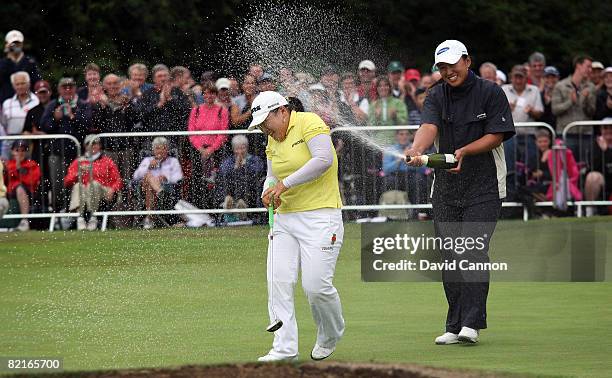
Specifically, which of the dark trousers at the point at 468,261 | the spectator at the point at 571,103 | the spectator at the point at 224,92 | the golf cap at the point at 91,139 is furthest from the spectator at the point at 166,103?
the dark trousers at the point at 468,261

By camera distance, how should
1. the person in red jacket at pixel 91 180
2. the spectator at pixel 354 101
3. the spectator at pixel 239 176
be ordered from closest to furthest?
the spectator at pixel 239 176 < the person in red jacket at pixel 91 180 < the spectator at pixel 354 101

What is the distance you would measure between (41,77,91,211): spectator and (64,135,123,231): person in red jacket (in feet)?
0.61

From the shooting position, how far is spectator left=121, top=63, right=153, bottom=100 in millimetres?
20688

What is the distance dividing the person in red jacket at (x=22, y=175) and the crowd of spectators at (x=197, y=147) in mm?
14

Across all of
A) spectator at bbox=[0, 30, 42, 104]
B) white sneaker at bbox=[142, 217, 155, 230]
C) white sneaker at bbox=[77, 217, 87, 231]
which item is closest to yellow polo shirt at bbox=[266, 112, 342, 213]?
white sneaker at bbox=[142, 217, 155, 230]

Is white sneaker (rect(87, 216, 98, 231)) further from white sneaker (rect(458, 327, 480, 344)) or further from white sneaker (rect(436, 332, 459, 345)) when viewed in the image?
white sneaker (rect(458, 327, 480, 344))

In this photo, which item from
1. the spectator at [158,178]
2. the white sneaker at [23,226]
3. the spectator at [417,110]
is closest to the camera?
the spectator at [158,178]

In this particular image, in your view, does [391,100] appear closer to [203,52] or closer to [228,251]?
[228,251]

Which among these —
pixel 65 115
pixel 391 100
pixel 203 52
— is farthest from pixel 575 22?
pixel 65 115

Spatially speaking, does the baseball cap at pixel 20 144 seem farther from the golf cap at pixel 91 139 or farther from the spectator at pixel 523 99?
the spectator at pixel 523 99

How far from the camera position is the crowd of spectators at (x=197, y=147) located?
19.9m

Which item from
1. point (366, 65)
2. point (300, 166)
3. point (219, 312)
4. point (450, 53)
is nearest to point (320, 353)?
point (300, 166)

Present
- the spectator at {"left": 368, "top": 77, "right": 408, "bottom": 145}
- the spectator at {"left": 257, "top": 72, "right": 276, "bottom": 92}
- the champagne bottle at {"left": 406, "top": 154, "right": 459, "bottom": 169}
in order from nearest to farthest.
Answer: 1. the champagne bottle at {"left": 406, "top": 154, "right": 459, "bottom": 169}
2. the spectator at {"left": 257, "top": 72, "right": 276, "bottom": 92}
3. the spectator at {"left": 368, "top": 77, "right": 408, "bottom": 145}

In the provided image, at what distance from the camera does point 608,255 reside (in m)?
17.5
